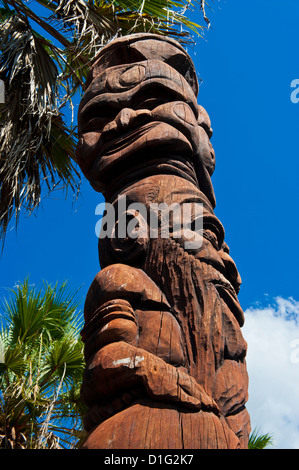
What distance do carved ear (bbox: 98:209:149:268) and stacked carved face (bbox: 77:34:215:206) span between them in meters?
0.57

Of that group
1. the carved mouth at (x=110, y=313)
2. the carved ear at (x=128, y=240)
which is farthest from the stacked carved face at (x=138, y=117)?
the carved mouth at (x=110, y=313)

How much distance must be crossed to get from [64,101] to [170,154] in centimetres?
315

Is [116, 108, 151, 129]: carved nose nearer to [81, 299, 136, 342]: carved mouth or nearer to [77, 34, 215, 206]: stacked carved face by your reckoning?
[77, 34, 215, 206]: stacked carved face

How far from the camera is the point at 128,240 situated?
10.6ft

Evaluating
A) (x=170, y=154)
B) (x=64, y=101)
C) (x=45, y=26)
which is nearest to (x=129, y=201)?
(x=170, y=154)

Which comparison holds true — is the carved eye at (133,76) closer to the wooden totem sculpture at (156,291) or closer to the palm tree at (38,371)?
the wooden totem sculpture at (156,291)

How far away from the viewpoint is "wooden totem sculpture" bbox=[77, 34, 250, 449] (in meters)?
2.50

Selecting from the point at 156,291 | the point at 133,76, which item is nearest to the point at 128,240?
the point at 156,291

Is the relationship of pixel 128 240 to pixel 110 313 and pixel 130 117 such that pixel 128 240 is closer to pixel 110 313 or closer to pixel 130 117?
pixel 110 313

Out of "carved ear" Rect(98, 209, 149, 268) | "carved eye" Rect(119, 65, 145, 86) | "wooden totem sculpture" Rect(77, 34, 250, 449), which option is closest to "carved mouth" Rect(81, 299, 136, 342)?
"wooden totem sculpture" Rect(77, 34, 250, 449)

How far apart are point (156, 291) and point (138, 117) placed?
1.47m

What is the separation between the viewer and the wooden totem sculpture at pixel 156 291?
2.50m
